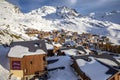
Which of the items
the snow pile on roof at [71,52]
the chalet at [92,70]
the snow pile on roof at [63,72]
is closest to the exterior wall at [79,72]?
the chalet at [92,70]

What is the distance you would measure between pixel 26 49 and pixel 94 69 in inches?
668

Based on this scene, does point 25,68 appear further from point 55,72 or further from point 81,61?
point 81,61

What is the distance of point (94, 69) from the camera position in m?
52.9

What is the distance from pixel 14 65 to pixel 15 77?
4067mm

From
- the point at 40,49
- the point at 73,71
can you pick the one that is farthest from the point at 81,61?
the point at 40,49

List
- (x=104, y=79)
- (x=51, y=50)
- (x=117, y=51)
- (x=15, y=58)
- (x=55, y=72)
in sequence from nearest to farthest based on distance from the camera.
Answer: (x=104, y=79) → (x=15, y=58) → (x=55, y=72) → (x=51, y=50) → (x=117, y=51)

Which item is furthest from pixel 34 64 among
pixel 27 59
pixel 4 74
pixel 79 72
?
pixel 79 72

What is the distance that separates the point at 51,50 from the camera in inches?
3329

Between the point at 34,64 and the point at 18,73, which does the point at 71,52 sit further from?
the point at 18,73

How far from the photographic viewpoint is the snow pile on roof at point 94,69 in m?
48.2

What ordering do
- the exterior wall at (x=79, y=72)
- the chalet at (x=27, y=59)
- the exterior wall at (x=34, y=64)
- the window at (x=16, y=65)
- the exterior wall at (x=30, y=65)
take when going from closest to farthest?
the exterior wall at (x=79, y=72)
the window at (x=16, y=65)
the chalet at (x=27, y=59)
the exterior wall at (x=30, y=65)
the exterior wall at (x=34, y=64)

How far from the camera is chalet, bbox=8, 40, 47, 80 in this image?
55656 mm

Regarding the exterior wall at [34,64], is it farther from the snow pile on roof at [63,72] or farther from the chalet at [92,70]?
the chalet at [92,70]

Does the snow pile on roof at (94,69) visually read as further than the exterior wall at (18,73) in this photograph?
No
